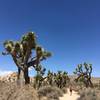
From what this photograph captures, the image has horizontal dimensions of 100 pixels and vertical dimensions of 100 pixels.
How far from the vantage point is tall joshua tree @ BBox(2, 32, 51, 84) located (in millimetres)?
21984

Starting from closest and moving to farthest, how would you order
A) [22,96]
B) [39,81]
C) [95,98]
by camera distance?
[22,96] < [95,98] < [39,81]

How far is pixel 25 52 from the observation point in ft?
74.3

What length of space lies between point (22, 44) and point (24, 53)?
35.8 inches

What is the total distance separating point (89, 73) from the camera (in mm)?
34844

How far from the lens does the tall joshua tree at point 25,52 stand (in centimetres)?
2198

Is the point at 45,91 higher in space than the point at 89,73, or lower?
lower

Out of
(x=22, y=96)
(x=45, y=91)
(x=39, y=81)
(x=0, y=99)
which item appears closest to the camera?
(x=0, y=99)

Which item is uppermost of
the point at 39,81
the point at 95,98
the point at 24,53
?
the point at 24,53

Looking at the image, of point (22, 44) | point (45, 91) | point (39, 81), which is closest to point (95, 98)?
point (45, 91)

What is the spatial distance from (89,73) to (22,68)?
49.0ft

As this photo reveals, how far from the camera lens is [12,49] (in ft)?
73.0

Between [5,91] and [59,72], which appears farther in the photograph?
[59,72]

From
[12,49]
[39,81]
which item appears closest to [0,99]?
[12,49]

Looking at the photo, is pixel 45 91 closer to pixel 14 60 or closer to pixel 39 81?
pixel 14 60
